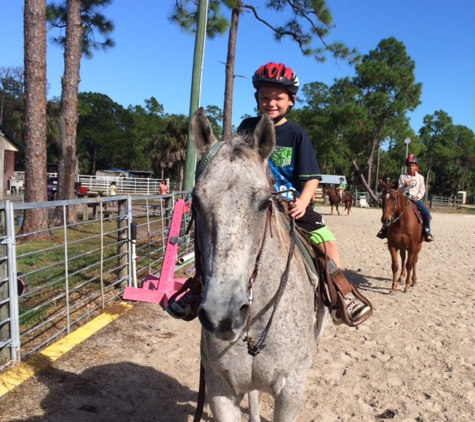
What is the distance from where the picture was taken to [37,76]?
10.3m

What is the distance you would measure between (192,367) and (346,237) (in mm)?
12519

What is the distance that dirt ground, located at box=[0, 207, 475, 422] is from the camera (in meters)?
3.65

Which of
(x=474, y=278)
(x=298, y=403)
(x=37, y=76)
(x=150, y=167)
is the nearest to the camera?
(x=298, y=403)

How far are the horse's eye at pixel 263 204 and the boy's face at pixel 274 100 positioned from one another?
1.17m

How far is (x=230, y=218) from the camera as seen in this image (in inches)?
66.7

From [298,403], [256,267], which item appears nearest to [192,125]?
[256,267]

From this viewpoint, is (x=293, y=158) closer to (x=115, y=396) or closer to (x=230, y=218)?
(x=230, y=218)

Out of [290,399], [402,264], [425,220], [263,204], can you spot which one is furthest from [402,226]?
[263,204]

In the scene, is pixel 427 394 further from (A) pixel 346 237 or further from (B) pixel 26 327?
(A) pixel 346 237

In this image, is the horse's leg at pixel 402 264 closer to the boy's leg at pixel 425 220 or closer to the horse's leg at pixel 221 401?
the boy's leg at pixel 425 220

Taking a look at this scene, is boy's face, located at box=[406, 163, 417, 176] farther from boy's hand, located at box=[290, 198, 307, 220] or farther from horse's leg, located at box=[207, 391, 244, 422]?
horse's leg, located at box=[207, 391, 244, 422]

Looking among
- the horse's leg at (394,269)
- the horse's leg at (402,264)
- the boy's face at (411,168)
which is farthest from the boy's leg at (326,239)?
the boy's face at (411,168)

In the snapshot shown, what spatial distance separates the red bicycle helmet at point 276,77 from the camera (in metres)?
2.72

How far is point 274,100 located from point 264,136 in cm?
94
